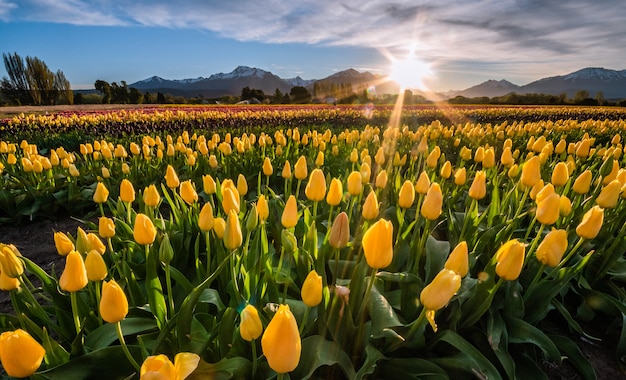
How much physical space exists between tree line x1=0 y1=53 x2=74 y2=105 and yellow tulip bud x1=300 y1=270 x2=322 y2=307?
58.6 m

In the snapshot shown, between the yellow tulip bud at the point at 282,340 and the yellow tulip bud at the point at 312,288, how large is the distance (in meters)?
0.30

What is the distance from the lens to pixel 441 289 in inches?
44.7

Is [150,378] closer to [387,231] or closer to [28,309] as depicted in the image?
[387,231]

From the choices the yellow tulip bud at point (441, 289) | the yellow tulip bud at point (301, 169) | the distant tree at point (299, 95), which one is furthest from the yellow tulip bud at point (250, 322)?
the distant tree at point (299, 95)

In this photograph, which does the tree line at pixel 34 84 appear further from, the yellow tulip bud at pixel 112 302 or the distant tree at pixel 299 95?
the yellow tulip bud at pixel 112 302

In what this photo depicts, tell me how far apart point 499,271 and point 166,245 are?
1280mm

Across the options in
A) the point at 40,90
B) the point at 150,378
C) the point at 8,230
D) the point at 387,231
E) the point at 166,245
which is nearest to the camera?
the point at 150,378

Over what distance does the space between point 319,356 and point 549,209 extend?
121 centimetres

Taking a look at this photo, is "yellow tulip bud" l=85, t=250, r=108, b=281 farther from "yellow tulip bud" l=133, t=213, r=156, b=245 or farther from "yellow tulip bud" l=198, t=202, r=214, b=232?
"yellow tulip bud" l=198, t=202, r=214, b=232

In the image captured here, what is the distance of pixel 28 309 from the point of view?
1537mm

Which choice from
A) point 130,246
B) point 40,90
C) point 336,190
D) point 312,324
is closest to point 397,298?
point 312,324

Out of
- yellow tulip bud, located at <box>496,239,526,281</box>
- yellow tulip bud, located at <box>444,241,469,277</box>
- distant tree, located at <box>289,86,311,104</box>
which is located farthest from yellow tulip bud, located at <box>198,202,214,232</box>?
distant tree, located at <box>289,86,311,104</box>

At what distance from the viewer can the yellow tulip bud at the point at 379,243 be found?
4.09 feet

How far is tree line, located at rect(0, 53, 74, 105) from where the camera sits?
51.1 meters
